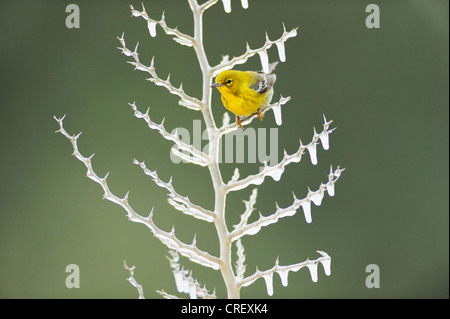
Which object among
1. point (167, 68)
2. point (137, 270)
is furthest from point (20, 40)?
point (137, 270)

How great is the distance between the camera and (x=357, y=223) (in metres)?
2.26

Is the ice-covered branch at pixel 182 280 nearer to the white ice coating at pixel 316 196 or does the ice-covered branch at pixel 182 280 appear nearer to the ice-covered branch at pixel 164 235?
the ice-covered branch at pixel 164 235

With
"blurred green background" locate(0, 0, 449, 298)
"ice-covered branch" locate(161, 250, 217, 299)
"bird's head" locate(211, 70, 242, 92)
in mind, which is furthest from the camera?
"blurred green background" locate(0, 0, 449, 298)

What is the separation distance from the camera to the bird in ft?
2.93

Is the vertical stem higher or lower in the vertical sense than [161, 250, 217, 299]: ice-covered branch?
higher

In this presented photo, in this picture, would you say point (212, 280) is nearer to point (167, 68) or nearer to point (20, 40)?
point (167, 68)

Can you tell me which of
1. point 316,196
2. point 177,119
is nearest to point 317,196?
point 316,196

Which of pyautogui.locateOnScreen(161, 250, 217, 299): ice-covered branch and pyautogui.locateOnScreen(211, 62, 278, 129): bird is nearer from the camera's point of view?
pyautogui.locateOnScreen(161, 250, 217, 299): ice-covered branch

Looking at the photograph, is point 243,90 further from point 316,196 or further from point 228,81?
point 316,196

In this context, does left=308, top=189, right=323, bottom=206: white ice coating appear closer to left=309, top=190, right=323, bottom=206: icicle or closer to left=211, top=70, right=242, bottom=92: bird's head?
left=309, top=190, right=323, bottom=206: icicle

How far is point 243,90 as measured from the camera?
2.93ft

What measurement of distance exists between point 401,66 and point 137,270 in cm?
154

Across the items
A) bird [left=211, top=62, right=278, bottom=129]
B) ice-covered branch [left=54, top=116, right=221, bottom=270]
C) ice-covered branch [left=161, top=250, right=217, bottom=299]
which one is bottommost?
ice-covered branch [left=161, top=250, right=217, bottom=299]

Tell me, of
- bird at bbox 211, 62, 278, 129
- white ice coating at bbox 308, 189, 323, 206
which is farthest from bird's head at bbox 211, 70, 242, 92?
white ice coating at bbox 308, 189, 323, 206
